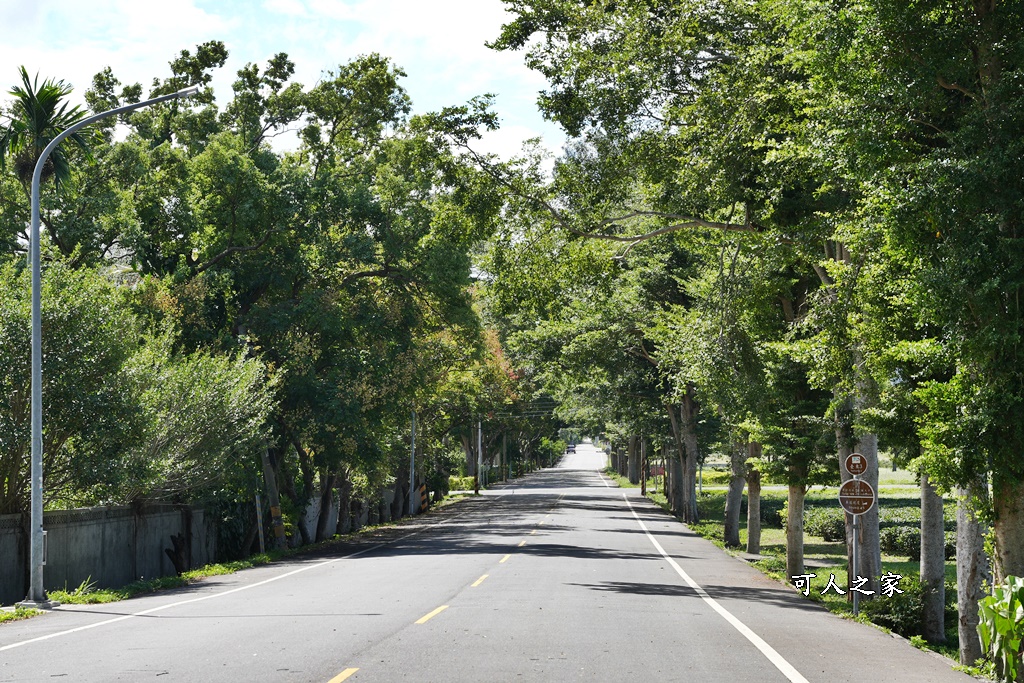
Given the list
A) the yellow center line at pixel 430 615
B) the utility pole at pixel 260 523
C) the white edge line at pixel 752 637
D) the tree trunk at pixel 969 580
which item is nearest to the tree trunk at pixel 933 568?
the white edge line at pixel 752 637

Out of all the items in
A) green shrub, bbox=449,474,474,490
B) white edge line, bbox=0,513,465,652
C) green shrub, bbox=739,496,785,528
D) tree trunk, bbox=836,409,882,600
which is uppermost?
tree trunk, bbox=836,409,882,600

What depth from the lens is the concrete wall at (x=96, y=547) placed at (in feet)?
65.9

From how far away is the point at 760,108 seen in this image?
1744 centimetres

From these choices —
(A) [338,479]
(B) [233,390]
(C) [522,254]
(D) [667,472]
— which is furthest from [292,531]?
(D) [667,472]

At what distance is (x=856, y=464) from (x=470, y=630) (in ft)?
25.1

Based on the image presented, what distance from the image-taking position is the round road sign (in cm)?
1733

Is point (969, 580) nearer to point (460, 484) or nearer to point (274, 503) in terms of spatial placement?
point (274, 503)

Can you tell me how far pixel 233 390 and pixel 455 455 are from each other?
188 feet

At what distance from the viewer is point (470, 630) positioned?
42.6 feet

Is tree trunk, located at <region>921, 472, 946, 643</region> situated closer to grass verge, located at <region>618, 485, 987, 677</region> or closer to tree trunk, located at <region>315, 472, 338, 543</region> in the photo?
grass verge, located at <region>618, 485, 987, 677</region>

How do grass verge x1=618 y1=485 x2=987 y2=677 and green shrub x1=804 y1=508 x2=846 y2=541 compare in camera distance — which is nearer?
grass verge x1=618 y1=485 x2=987 y2=677

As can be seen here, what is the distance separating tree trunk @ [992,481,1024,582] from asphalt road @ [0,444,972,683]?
1221 millimetres

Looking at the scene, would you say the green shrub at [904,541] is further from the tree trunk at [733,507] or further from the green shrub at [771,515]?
the green shrub at [771,515]

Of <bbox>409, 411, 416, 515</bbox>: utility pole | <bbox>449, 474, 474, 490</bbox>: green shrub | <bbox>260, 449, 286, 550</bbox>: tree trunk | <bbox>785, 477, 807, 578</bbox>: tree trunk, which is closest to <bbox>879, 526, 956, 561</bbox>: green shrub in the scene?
<bbox>785, 477, 807, 578</bbox>: tree trunk
